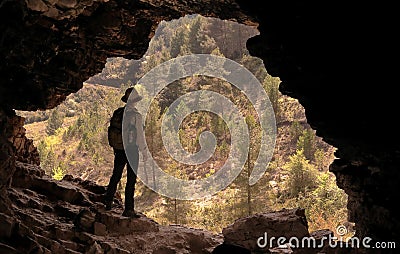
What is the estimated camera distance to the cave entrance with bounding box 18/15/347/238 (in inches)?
712

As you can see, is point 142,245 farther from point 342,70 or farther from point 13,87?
point 342,70

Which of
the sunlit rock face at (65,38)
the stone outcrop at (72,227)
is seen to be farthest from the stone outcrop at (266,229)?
the sunlit rock face at (65,38)

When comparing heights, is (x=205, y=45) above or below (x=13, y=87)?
above

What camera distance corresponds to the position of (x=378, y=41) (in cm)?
378

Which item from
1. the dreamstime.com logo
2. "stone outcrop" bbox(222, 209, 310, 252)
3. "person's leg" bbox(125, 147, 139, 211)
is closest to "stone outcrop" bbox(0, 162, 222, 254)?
"person's leg" bbox(125, 147, 139, 211)

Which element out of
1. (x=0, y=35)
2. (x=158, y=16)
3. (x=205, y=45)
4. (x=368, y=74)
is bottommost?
(x=368, y=74)

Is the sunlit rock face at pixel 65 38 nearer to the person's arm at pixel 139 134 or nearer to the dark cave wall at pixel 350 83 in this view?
the person's arm at pixel 139 134

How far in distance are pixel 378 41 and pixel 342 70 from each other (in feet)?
1.78

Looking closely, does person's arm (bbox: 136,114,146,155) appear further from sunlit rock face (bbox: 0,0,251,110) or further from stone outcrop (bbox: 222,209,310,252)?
stone outcrop (bbox: 222,209,310,252)

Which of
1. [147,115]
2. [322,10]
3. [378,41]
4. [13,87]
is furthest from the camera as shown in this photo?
[147,115]

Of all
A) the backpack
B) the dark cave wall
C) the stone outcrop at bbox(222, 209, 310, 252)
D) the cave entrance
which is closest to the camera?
the dark cave wall

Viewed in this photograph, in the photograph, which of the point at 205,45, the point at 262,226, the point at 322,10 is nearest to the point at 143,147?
the point at 262,226
